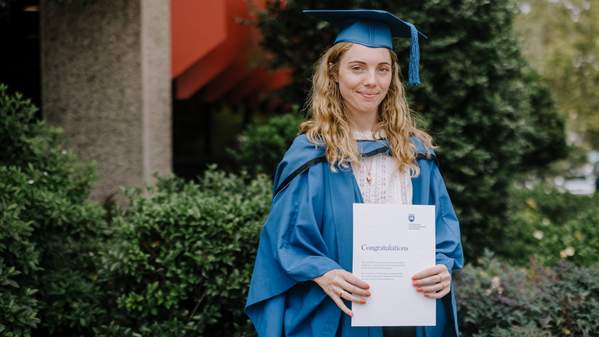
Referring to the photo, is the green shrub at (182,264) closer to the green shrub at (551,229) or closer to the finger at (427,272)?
→ the finger at (427,272)

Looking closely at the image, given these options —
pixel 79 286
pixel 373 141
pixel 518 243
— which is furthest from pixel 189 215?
pixel 518 243

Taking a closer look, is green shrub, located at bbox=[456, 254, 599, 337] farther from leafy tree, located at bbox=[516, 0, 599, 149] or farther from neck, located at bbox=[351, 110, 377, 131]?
leafy tree, located at bbox=[516, 0, 599, 149]

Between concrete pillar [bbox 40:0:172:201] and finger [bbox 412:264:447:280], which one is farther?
concrete pillar [bbox 40:0:172:201]

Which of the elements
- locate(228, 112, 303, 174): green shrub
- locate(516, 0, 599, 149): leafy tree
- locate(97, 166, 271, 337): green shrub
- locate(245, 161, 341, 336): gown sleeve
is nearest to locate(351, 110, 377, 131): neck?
locate(245, 161, 341, 336): gown sleeve

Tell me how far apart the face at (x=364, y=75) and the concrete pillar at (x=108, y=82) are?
3265 millimetres

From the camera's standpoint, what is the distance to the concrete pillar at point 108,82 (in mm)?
5289

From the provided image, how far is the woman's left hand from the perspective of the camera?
2211 millimetres

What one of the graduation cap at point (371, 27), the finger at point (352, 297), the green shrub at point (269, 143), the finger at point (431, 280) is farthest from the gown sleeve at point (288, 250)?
the green shrub at point (269, 143)

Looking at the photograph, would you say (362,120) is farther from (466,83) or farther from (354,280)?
(466,83)

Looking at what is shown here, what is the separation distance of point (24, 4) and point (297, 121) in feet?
9.18

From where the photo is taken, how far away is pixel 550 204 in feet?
26.5

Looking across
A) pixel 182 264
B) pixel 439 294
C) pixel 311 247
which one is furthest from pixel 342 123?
pixel 182 264

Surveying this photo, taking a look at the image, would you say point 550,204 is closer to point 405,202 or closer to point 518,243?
point 518,243

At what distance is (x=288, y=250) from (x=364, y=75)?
2.38ft
